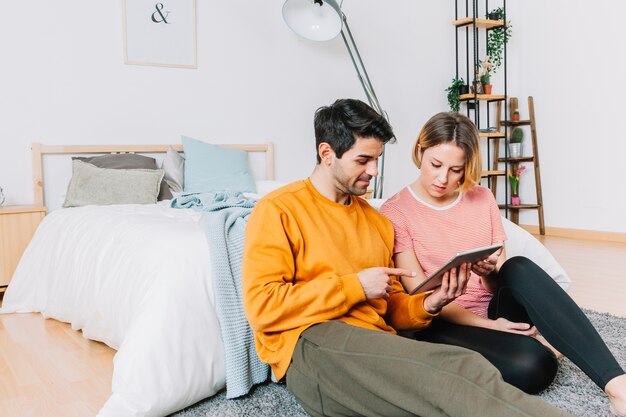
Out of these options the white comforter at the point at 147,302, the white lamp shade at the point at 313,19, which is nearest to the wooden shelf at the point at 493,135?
the white lamp shade at the point at 313,19

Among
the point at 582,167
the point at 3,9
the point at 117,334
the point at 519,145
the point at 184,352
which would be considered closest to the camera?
the point at 184,352

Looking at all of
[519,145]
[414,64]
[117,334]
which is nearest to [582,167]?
[519,145]

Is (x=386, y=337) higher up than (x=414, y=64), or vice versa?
(x=414, y=64)

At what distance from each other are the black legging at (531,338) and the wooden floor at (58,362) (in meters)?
1.00

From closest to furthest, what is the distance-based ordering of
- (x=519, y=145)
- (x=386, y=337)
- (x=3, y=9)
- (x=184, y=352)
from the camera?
1. (x=386, y=337)
2. (x=184, y=352)
3. (x=3, y=9)
4. (x=519, y=145)

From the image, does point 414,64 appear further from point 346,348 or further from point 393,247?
point 346,348

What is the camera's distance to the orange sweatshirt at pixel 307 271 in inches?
49.6

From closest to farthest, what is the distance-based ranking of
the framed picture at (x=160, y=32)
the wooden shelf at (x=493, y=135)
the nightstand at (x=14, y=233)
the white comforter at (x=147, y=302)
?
the white comforter at (x=147, y=302)
the nightstand at (x=14, y=233)
the framed picture at (x=160, y=32)
the wooden shelf at (x=493, y=135)

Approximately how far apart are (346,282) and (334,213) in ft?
0.70

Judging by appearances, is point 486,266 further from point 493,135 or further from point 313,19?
point 493,135

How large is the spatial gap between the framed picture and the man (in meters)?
2.55

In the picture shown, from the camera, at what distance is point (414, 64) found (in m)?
4.90

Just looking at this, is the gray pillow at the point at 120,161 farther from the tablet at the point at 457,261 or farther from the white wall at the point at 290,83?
the tablet at the point at 457,261

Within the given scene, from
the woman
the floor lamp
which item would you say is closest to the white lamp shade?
the floor lamp
